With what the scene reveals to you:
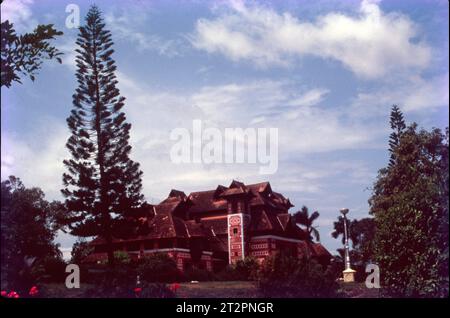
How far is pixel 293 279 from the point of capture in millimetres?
13195

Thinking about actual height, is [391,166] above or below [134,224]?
above

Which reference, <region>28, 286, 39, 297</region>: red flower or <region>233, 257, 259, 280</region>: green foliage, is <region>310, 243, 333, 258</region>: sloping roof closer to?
<region>233, 257, 259, 280</region>: green foliage

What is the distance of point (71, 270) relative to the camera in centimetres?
1565

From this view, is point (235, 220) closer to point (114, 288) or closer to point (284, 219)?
point (284, 219)

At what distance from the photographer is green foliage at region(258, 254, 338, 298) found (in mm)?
12914

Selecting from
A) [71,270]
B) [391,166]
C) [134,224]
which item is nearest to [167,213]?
[134,224]

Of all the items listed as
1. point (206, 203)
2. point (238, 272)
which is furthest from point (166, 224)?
point (206, 203)

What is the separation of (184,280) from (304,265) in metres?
14.8

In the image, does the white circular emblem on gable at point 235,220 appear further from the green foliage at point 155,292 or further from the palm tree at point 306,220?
the green foliage at point 155,292

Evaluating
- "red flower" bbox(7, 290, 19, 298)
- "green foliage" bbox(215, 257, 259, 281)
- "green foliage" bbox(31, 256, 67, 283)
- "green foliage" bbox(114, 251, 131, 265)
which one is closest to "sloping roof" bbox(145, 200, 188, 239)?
"green foliage" bbox(215, 257, 259, 281)

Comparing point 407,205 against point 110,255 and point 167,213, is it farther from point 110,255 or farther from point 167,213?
point 167,213

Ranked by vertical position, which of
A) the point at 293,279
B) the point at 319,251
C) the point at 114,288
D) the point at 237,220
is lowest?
the point at 319,251

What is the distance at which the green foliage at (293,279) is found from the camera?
508 inches

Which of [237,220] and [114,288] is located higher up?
[237,220]
